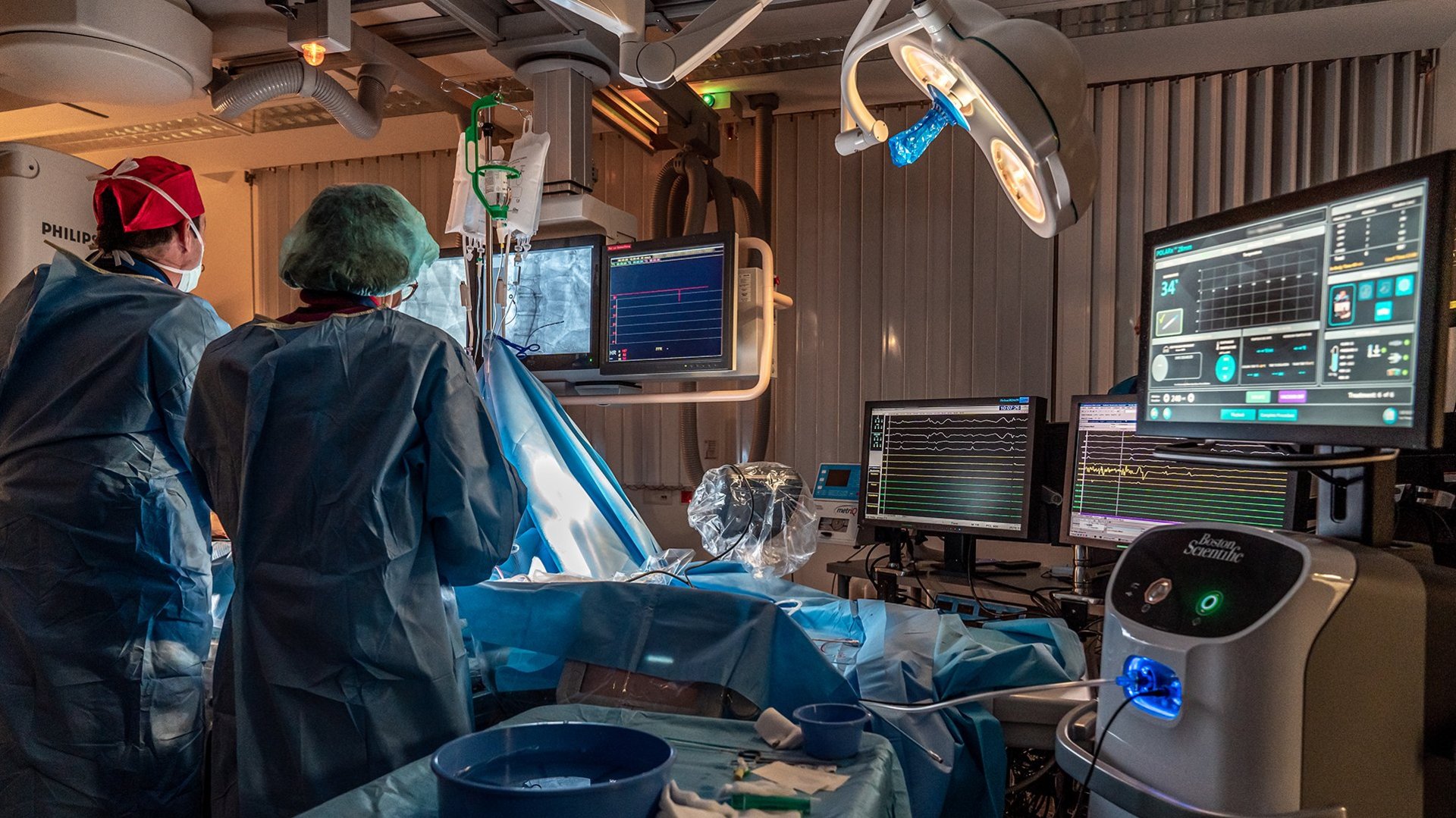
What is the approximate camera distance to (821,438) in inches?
155

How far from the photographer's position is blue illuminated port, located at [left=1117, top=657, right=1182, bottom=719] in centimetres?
90

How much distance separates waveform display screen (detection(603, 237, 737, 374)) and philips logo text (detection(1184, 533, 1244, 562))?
1583 millimetres

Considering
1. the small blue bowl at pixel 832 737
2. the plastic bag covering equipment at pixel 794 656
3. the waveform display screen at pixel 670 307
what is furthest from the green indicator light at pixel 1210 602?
the waveform display screen at pixel 670 307

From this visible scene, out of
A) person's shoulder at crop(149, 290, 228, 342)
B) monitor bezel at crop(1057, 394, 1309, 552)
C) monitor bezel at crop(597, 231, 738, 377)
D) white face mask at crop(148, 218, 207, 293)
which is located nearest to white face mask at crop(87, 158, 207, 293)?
white face mask at crop(148, 218, 207, 293)

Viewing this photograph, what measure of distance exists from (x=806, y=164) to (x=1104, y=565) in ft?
7.69

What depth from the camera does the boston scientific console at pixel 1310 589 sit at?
2.66 feet

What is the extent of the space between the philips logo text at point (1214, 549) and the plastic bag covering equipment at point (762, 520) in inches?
47.1

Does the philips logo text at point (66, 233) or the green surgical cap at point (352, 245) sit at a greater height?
the philips logo text at point (66, 233)

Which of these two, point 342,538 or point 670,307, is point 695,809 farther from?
point 670,307

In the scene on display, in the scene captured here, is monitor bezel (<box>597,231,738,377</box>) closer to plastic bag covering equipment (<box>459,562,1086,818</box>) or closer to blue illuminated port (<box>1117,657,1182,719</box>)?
plastic bag covering equipment (<box>459,562,1086,818</box>)

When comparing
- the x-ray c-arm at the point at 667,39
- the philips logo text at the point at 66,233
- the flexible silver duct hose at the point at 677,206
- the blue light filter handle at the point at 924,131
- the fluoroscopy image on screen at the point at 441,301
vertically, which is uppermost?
the flexible silver duct hose at the point at 677,206

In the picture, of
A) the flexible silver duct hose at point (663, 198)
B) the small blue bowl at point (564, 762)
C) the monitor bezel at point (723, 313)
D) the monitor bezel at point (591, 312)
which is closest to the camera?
the small blue bowl at point (564, 762)

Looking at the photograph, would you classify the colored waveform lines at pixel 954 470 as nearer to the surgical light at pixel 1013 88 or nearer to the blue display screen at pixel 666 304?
the blue display screen at pixel 666 304

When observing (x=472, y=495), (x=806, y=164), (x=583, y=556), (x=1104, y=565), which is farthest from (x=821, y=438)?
(x=472, y=495)
